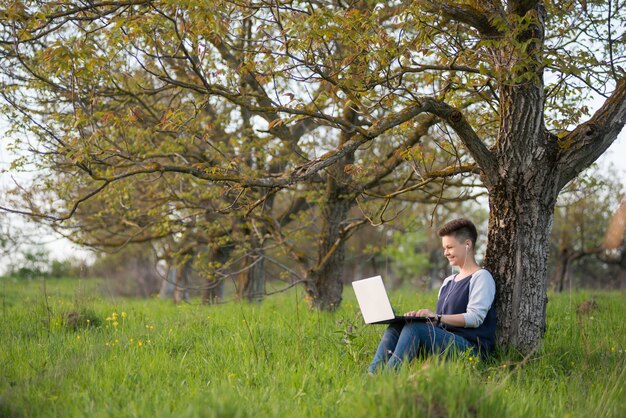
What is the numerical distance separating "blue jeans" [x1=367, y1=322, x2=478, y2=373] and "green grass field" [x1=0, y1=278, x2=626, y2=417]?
0.15 metres

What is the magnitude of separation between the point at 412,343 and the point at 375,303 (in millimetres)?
431

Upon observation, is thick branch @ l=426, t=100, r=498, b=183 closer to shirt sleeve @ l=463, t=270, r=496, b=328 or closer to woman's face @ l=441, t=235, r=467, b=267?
woman's face @ l=441, t=235, r=467, b=267

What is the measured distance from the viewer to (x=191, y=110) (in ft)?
27.6

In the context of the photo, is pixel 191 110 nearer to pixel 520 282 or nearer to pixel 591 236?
pixel 520 282

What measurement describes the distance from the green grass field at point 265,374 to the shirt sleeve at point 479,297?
1.32 ft

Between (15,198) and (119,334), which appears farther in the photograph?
(15,198)

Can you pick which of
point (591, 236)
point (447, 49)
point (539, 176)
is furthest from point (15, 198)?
point (591, 236)

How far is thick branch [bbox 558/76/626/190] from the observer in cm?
539

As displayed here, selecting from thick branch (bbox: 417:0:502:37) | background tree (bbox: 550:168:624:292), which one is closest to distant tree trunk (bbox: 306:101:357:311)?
thick branch (bbox: 417:0:502:37)

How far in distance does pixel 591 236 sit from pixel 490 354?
61.7 feet

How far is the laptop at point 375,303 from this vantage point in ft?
15.1

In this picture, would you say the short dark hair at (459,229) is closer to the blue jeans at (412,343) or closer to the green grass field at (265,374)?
the blue jeans at (412,343)

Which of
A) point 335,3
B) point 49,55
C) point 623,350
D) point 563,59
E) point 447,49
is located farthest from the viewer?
point 335,3

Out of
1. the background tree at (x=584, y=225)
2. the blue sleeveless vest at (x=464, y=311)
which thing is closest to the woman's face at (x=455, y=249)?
the blue sleeveless vest at (x=464, y=311)
